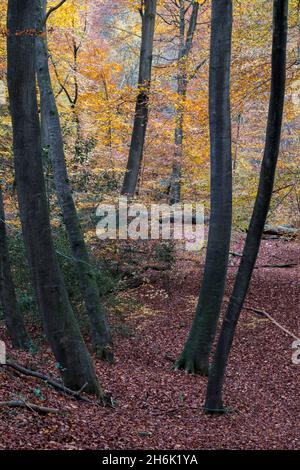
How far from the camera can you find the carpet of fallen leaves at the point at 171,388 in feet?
17.0

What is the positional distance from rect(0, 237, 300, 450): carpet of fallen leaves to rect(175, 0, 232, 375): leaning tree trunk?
2.01 feet

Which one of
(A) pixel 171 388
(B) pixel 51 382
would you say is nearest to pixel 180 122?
(A) pixel 171 388

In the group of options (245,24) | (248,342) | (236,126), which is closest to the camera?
(248,342)

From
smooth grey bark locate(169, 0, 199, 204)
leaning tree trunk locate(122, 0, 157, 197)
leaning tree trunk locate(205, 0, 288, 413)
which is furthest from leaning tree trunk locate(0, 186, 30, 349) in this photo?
smooth grey bark locate(169, 0, 199, 204)

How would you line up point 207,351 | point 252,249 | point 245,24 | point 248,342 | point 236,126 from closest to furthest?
point 252,249 → point 207,351 → point 248,342 → point 245,24 → point 236,126

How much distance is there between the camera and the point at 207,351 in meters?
8.81

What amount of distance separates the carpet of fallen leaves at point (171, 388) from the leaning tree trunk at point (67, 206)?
72 centimetres

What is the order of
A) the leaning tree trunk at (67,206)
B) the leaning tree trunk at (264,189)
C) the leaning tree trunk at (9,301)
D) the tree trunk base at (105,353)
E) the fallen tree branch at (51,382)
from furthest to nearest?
the tree trunk base at (105,353) < the leaning tree trunk at (9,301) < the leaning tree trunk at (67,206) < the fallen tree branch at (51,382) < the leaning tree trunk at (264,189)

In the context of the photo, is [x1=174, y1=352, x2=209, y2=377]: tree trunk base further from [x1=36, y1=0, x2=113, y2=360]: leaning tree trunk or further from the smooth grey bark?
the smooth grey bark

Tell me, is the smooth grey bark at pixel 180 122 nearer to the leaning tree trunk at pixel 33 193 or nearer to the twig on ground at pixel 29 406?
the leaning tree trunk at pixel 33 193

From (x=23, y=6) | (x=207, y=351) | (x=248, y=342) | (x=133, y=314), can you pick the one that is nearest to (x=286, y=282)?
(x=248, y=342)

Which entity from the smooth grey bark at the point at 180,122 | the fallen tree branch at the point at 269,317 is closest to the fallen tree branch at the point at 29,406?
the fallen tree branch at the point at 269,317

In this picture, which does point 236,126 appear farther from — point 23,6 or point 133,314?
point 23,6

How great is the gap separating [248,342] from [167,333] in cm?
177
